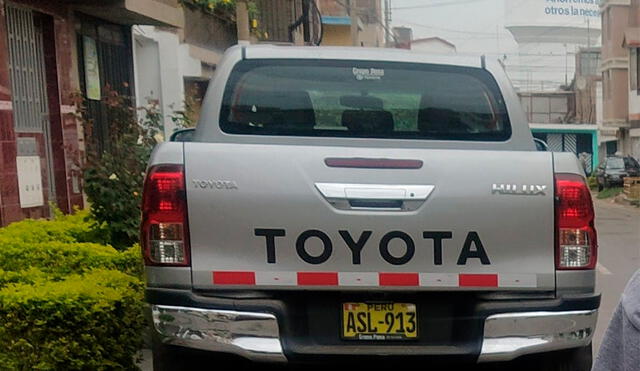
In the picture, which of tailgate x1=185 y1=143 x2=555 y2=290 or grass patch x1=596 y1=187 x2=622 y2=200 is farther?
grass patch x1=596 y1=187 x2=622 y2=200

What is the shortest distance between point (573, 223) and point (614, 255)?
863 cm

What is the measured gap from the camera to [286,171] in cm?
300

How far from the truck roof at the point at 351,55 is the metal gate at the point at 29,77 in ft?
13.9

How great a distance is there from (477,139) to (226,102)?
4.37ft

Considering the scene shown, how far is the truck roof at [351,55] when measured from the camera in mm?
3893

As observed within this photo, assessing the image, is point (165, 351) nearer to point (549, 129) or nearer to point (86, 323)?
point (86, 323)

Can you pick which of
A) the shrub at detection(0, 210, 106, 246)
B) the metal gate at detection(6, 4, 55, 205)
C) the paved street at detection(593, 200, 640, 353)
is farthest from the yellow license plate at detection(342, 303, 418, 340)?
the metal gate at detection(6, 4, 55, 205)

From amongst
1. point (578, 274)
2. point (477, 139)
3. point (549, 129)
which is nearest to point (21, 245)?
point (477, 139)

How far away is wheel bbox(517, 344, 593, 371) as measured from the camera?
10.6ft

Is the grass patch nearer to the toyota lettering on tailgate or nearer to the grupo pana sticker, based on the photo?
the grupo pana sticker

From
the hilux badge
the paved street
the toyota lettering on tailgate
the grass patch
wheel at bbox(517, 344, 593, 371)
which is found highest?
the hilux badge

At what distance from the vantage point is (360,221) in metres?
2.95

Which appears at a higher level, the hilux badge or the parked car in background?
the hilux badge

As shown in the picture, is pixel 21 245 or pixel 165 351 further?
pixel 21 245
